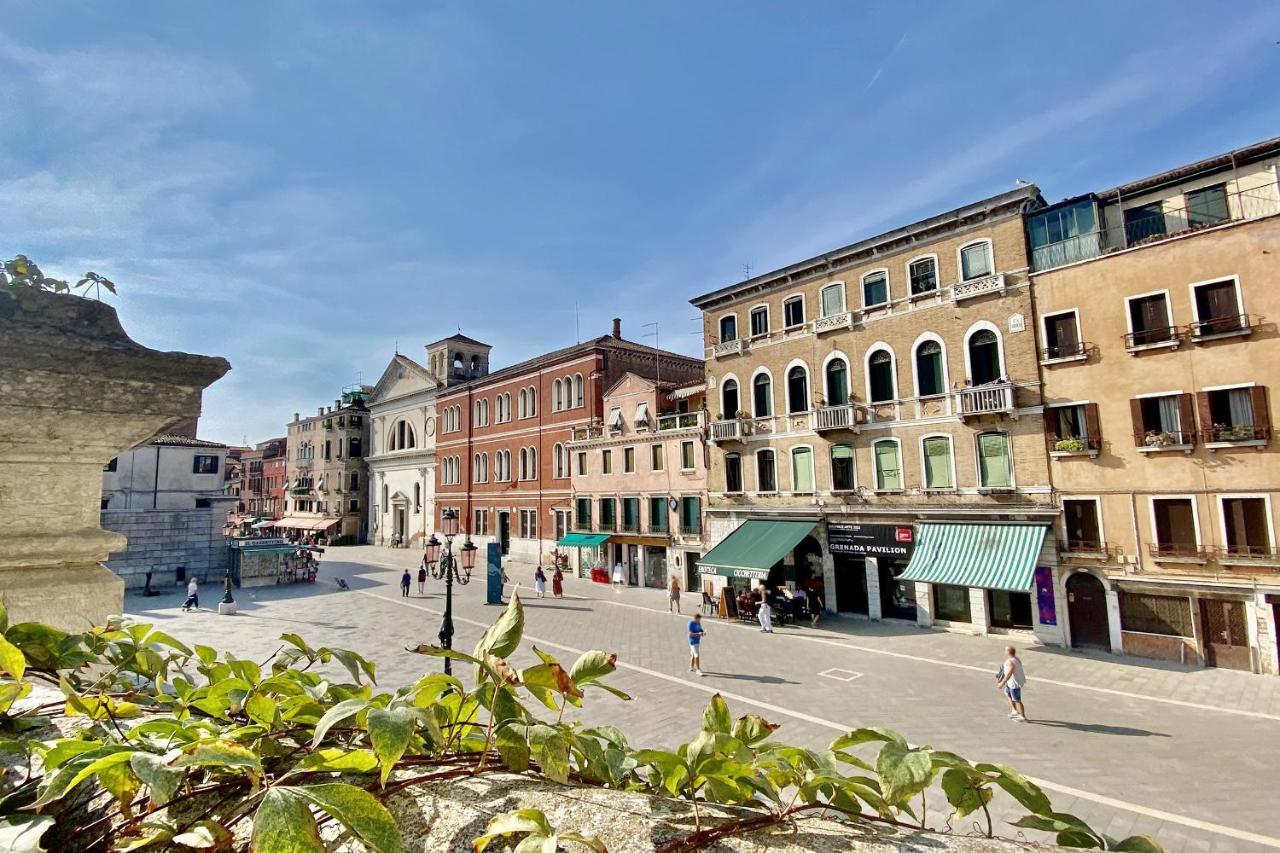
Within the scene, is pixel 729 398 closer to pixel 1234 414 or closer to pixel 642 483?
pixel 642 483

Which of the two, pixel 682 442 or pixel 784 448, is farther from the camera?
pixel 682 442

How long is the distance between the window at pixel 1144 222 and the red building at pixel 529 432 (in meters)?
22.4

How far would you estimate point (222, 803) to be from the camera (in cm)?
100

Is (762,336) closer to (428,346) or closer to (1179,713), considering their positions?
(1179,713)

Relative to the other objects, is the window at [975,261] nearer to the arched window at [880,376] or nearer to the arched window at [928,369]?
the arched window at [928,369]

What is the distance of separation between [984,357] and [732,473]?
10108 millimetres

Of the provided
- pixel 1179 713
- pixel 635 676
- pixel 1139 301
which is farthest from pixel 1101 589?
pixel 635 676

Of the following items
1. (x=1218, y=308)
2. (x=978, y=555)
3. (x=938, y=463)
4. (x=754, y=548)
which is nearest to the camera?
(x=1218, y=308)

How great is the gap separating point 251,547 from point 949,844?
36.3m

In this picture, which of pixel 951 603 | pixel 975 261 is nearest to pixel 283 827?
pixel 951 603

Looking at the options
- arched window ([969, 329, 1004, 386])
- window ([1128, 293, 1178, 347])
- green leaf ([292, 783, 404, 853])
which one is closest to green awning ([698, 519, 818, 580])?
arched window ([969, 329, 1004, 386])

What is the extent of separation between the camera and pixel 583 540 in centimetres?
3162

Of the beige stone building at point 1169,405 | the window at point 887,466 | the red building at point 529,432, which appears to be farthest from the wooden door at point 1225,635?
the red building at point 529,432

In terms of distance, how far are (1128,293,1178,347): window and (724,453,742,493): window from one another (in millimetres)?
13123
